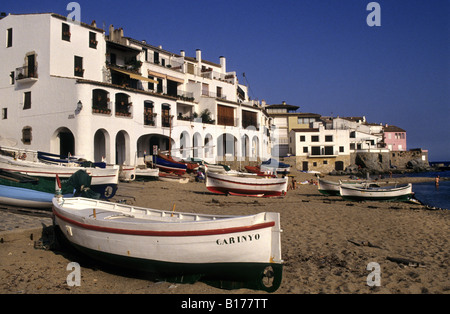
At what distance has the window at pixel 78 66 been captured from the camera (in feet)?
94.5

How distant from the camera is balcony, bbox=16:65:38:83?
27297 mm

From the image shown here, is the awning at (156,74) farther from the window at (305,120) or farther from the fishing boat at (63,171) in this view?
the window at (305,120)

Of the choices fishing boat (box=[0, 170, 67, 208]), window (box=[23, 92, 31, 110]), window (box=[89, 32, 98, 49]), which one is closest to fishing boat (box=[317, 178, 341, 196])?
fishing boat (box=[0, 170, 67, 208])

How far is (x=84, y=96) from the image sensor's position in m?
25.6

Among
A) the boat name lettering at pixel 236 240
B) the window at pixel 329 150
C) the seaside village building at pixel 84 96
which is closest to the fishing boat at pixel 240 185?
the seaside village building at pixel 84 96

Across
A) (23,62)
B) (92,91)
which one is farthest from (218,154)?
(23,62)

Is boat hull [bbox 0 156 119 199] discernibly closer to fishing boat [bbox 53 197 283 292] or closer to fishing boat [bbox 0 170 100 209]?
fishing boat [bbox 0 170 100 209]

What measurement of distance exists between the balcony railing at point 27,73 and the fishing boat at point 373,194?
25.9 m

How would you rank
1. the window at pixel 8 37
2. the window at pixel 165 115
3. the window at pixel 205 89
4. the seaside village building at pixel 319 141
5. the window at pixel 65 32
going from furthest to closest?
the seaside village building at pixel 319 141, the window at pixel 205 89, the window at pixel 165 115, the window at pixel 8 37, the window at pixel 65 32

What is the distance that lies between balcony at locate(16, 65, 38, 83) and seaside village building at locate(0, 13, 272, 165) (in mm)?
74

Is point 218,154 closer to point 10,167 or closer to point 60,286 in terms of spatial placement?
point 10,167

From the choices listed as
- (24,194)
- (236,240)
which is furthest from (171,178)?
(236,240)
